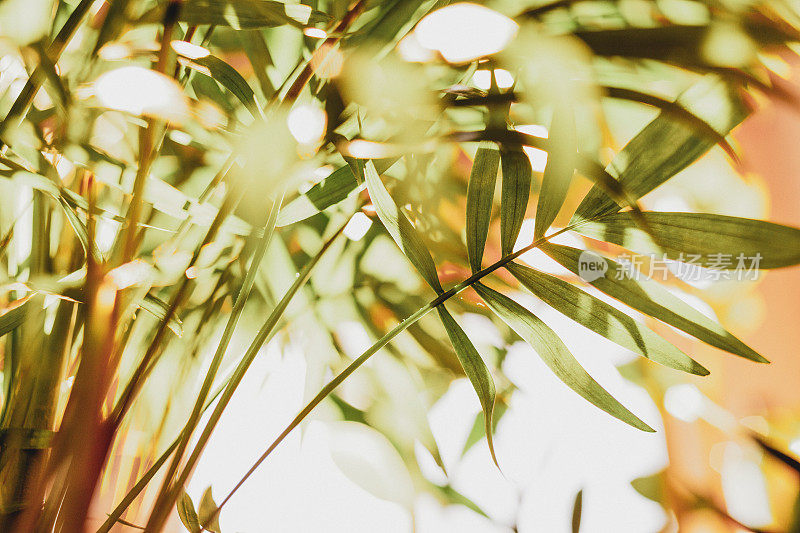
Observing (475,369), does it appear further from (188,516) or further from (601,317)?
(188,516)

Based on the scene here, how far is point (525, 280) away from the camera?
349mm

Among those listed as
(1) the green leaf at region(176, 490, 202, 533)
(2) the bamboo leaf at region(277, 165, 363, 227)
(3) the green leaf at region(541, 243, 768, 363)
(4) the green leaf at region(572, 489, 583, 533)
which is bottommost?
(1) the green leaf at region(176, 490, 202, 533)

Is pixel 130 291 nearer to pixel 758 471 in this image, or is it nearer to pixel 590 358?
pixel 590 358

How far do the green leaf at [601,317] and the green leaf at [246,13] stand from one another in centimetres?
24

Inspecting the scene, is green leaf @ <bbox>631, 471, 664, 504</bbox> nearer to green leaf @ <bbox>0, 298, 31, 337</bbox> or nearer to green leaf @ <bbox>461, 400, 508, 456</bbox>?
green leaf @ <bbox>461, 400, 508, 456</bbox>

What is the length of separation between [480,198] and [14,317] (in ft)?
1.29

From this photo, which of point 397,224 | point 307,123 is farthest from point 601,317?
point 307,123

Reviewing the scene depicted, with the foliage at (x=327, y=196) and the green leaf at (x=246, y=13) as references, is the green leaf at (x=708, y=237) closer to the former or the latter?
the foliage at (x=327, y=196)

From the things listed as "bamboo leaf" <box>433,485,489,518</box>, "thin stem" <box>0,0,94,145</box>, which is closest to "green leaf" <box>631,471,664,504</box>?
"bamboo leaf" <box>433,485,489,518</box>

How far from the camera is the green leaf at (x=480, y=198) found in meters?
0.35

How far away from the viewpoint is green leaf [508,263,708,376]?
1.09ft

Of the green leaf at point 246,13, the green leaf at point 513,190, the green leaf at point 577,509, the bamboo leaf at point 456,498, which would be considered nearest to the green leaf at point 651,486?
the green leaf at point 577,509

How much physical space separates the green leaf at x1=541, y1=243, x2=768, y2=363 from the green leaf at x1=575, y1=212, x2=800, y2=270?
0.02m

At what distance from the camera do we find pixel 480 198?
349 millimetres
